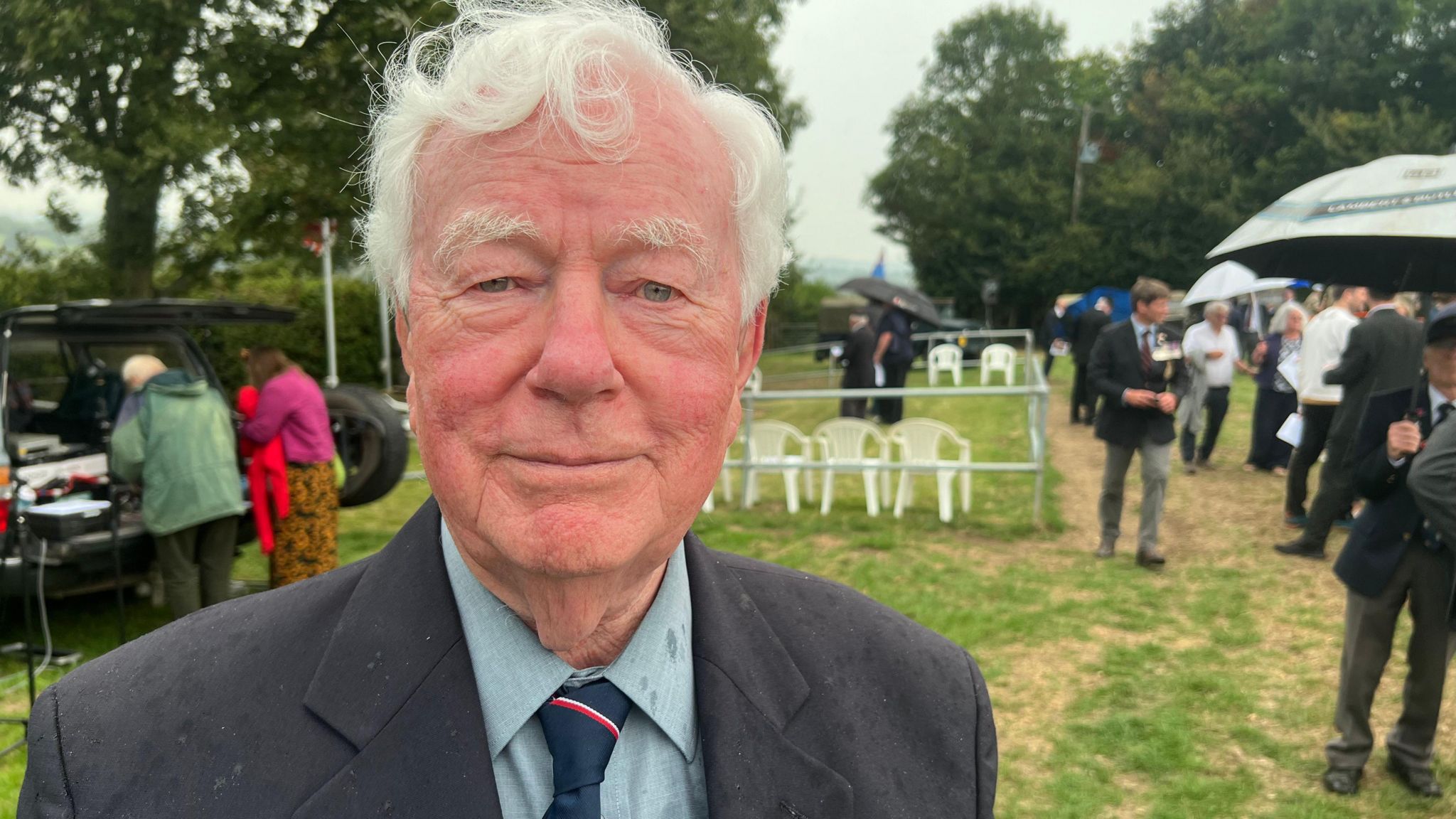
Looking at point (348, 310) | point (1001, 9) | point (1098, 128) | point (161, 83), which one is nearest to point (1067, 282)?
point (1098, 128)

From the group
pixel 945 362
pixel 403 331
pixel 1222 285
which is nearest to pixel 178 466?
pixel 403 331

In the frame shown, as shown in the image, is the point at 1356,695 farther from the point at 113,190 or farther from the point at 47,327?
the point at 113,190

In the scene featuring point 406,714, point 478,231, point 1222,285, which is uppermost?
point 1222,285

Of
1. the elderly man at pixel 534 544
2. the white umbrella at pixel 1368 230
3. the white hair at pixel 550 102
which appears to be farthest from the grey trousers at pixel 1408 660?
the white hair at pixel 550 102

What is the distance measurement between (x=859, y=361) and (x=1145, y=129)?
31031 mm

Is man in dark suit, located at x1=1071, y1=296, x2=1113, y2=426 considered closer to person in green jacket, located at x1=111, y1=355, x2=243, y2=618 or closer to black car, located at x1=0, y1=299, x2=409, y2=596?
black car, located at x1=0, y1=299, x2=409, y2=596

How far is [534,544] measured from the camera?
3.17 ft

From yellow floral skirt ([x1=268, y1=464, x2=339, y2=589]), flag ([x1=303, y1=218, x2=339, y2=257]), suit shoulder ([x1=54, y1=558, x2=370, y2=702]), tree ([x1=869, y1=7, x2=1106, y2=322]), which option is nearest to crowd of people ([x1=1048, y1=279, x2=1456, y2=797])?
suit shoulder ([x1=54, y1=558, x2=370, y2=702])

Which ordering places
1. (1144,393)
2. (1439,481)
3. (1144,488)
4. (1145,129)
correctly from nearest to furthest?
(1439,481)
(1144,393)
(1144,488)
(1145,129)

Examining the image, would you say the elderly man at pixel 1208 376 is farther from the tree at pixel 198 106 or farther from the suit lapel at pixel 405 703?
the suit lapel at pixel 405 703

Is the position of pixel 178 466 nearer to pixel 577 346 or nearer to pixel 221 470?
pixel 221 470

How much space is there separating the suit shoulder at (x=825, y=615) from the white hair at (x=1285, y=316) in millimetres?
10132

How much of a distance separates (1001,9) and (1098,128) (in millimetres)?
10790

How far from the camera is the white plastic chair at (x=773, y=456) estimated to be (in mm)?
8914
